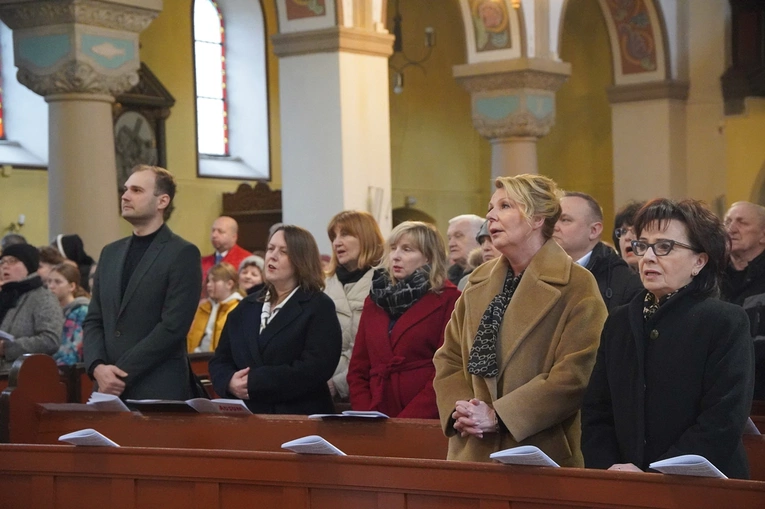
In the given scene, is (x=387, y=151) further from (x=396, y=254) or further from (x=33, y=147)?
(x=396, y=254)

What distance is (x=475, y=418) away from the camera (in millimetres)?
3428

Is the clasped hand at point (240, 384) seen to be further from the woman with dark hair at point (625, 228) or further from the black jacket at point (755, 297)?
the black jacket at point (755, 297)

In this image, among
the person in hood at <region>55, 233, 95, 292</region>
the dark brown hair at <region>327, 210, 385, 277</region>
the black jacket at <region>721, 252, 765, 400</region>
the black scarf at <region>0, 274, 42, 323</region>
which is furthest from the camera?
the person in hood at <region>55, 233, 95, 292</region>

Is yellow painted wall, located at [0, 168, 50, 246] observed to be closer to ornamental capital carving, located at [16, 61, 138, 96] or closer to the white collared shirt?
ornamental capital carving, located at [16, 61, 138, 96]

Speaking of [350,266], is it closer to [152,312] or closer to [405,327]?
[405,327]

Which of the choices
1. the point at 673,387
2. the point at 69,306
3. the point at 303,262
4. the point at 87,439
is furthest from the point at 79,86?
the point at 673,387

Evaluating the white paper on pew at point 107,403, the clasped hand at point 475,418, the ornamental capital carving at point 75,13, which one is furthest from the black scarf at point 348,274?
the ornamental capital carving at point 75,13

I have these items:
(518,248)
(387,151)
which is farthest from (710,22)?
(518,248)

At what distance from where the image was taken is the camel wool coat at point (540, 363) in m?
3.40

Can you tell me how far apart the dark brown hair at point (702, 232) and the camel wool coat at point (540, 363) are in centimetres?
38

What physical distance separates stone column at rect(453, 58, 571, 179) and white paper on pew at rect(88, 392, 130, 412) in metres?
8.72

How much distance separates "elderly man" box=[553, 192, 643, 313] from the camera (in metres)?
4.52

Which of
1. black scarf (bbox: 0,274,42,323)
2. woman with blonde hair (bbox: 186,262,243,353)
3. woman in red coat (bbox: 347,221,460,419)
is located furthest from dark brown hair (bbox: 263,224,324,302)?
woman with blonde hair (bbox: 186,262,243,353)

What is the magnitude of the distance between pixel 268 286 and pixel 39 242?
9488mm
